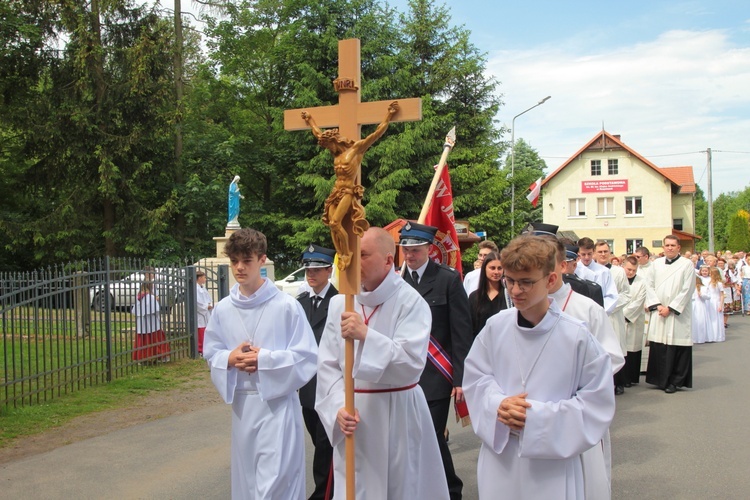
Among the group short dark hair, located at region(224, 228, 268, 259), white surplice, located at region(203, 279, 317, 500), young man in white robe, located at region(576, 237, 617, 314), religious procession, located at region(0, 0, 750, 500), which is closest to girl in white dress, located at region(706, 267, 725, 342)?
religious procession, located at region(0, 0, 750, 500)

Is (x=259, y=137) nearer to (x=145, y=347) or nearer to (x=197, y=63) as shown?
(x=197, y=63)

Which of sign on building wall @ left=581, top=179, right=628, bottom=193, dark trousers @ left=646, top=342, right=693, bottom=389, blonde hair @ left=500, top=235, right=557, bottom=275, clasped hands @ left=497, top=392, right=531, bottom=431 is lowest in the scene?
dark trousers @ left=646, top=342, right=693, bottom=389

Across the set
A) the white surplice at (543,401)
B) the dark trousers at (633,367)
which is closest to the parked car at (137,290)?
the dark trousers at (633,367)

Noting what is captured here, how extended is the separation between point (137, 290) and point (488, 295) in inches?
293

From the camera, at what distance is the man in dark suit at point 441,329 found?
546cm

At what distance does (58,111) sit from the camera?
27.5m

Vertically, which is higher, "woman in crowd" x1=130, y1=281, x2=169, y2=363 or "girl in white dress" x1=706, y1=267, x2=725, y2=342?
"woman in crowd" x1=130, y1=281, x2=169, y2=363

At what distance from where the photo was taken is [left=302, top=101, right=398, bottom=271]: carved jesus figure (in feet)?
12.5

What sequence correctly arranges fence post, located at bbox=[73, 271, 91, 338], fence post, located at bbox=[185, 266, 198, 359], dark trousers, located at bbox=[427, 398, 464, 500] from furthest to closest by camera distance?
fence post, located at bbox=[185, 266, 198, 359]
fence post, located at bbox=[73, 271, 91, 338]
dark trousers, located at bbox=[427, 398, 464, 500]

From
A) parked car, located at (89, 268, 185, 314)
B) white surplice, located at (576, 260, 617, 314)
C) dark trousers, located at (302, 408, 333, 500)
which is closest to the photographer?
dark trousers, located at (302, 408, 333, 500)

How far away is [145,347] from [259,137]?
24712 mm

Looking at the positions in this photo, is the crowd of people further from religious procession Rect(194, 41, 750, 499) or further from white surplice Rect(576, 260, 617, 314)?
white surplice Rect(576, 260, 617, 314)

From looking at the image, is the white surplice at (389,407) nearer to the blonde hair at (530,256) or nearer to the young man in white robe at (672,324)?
the blonde hair at (530,256)

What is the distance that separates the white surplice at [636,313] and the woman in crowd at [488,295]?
5254mm
